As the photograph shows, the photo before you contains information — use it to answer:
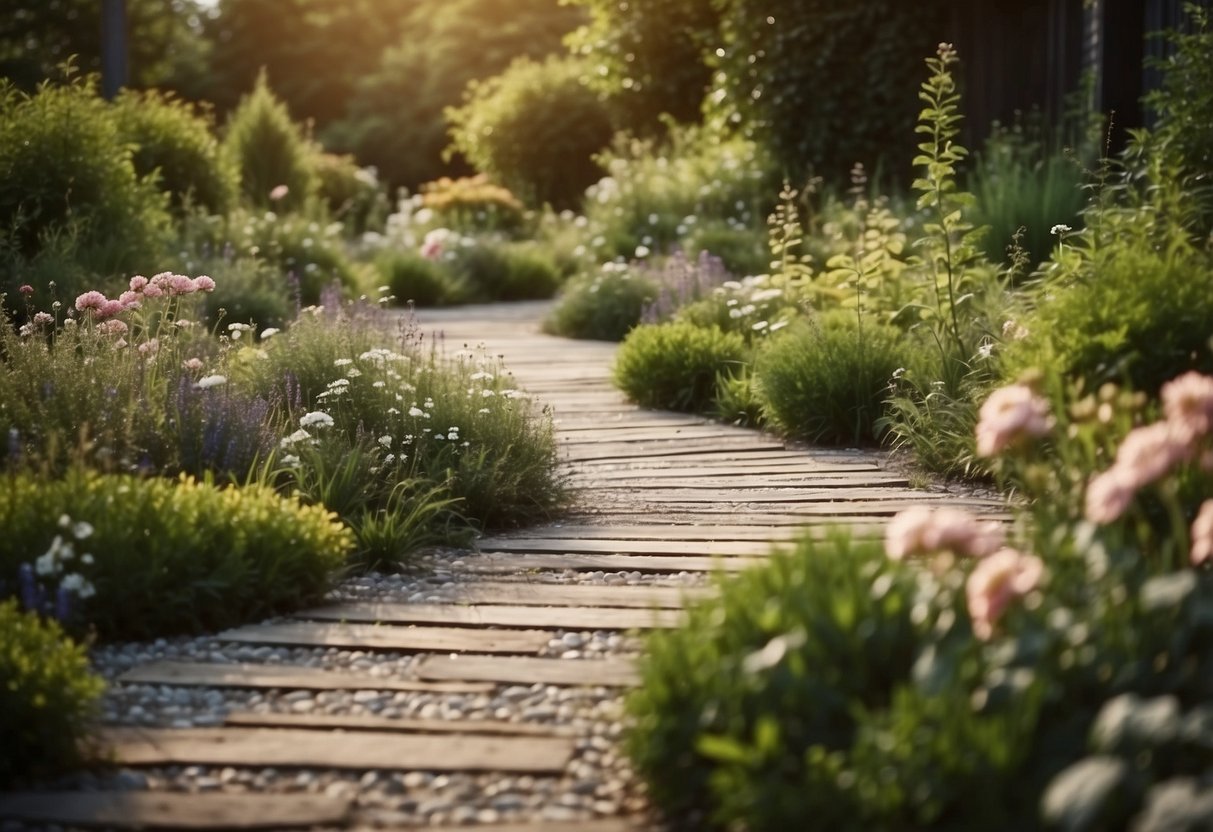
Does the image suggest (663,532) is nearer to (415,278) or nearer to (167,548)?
(167,548)

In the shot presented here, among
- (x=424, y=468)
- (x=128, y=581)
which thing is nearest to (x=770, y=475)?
(x=424, y=468)

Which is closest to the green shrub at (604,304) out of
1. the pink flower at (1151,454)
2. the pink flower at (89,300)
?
the pink flower at (89,300)

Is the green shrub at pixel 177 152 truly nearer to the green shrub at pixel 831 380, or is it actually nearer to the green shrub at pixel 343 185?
the green shrub at pixel 831 380

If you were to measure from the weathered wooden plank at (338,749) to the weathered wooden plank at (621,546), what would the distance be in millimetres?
1536

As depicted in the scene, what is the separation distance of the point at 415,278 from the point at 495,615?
9.84m

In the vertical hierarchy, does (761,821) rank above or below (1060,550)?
below

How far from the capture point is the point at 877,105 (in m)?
13.0

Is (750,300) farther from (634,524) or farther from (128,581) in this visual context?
(128,581)

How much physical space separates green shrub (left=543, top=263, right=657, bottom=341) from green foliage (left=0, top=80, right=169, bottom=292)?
10.6ft

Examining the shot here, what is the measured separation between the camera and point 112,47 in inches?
447

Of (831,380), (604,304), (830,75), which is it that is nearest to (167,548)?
(831,380)

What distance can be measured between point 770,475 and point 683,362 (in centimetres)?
196

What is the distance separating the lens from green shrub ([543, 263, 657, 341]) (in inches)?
420

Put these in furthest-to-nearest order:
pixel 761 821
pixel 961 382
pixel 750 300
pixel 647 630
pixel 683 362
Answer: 1. pixel 750 300
2. pixel 683 362
3. pixel 961 382
4. pixel 647 630
5. pixel 761 821
